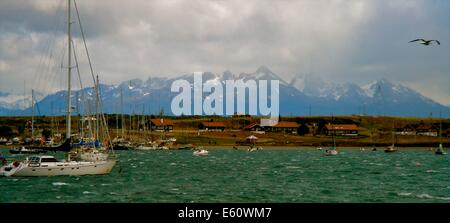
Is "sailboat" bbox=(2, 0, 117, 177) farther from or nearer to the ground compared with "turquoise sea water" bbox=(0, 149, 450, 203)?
farther from the ground

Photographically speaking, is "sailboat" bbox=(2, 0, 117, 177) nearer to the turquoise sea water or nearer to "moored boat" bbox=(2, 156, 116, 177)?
"moored boat" bbox=(2, 156, 116, 177)

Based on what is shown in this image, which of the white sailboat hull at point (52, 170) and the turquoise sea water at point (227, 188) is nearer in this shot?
the turquoise sea water at point (227, 188)

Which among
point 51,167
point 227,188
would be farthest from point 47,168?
point 227,188

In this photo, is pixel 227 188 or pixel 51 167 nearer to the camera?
pixel 227 188

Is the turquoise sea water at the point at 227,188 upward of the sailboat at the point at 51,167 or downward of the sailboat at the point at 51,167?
downward

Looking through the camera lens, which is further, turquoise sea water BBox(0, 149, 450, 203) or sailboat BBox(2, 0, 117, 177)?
sailboat BBox(2, 0, 117, 177)

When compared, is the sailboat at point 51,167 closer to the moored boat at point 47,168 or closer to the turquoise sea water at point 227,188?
the moored boat at point 47,168

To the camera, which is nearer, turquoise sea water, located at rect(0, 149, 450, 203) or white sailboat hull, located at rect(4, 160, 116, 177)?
turquoise sea water, located at rect(0, 149, 450, 203)

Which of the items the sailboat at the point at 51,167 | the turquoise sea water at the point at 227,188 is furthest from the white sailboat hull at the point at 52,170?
the turquoise sea water at the point at 227,188

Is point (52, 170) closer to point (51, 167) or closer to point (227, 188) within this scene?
point (51, 167)

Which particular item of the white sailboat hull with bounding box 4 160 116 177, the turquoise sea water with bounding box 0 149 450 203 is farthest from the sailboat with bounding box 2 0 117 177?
the turquoise sea water with bounding box 0 149 450 203
